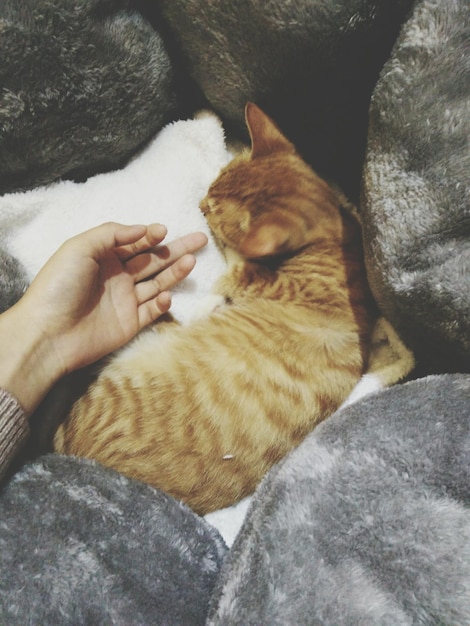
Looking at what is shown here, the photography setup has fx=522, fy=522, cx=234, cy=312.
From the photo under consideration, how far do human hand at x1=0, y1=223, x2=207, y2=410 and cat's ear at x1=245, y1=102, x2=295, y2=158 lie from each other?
260 millimetres

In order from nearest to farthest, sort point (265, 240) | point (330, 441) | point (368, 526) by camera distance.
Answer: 1. point (368, 526)
2. point (330, 441)
3. point (265, 240)

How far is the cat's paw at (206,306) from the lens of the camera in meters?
1.31

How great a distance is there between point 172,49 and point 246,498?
106 cm

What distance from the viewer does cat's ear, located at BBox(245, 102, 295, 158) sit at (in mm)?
1207

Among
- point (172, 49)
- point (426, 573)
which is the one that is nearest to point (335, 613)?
point (426, 573)

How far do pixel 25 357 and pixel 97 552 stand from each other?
0.39 metres

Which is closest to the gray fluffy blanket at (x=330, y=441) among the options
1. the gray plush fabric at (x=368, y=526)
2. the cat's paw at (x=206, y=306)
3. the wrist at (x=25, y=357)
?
the gray plush fabric at (x=368, y=526)

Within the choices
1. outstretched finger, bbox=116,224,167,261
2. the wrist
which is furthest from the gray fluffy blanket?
outstretched finger, bbox=116,224,167,261

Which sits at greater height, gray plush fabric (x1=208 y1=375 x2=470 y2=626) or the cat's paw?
the cat's paw

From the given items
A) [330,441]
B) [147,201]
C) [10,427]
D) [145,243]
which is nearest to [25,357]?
[10,427]

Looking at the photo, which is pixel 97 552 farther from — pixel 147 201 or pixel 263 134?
pixel 263 134

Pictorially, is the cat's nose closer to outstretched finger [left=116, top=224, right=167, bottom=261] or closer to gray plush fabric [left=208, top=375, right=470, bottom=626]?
outstretched finger [left=116, top=224, right=167, bottom=261]

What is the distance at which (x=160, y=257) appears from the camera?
4.23 ft

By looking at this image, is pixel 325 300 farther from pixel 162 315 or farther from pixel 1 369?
pixel 1 369
